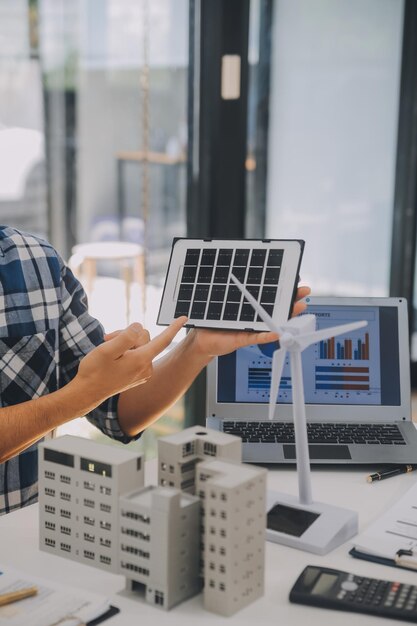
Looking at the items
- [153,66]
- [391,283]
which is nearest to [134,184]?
[153,66]

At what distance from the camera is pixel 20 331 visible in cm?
168

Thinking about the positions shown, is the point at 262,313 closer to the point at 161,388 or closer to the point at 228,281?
the point at 228,281

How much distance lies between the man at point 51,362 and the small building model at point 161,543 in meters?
0.37

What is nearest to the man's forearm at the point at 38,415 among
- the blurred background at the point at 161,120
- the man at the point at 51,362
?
the man at the point at 51,362

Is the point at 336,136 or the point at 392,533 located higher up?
the point at 336,136

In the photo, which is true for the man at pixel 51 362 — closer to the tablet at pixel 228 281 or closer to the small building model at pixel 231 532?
the tablet at pixel 228 281

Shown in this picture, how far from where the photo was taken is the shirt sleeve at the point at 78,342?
5.67 feet

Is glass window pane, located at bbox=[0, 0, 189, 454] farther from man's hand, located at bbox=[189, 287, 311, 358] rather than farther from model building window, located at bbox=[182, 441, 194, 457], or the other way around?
model building window, located at bbox=[182, 441, 194, 457]

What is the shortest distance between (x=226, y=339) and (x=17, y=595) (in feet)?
1.90

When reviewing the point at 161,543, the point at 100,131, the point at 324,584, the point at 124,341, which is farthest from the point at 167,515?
the point at 100,131

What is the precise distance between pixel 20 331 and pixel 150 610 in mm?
708

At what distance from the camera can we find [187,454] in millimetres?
1207

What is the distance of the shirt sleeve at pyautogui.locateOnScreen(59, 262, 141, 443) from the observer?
1.73 m

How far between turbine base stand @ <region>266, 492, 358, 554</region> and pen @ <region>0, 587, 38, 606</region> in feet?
1.35
